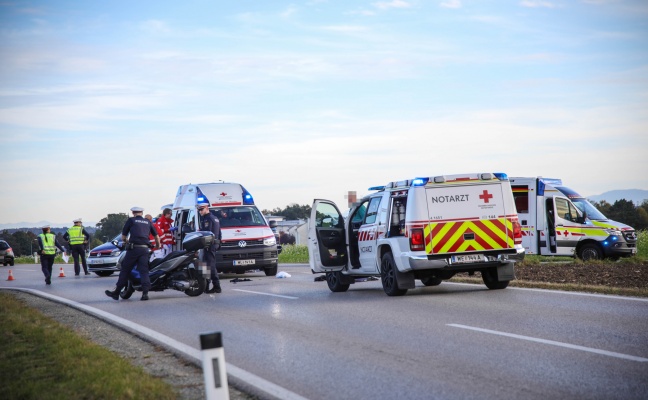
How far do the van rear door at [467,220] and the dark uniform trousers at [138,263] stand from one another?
19.5 feet

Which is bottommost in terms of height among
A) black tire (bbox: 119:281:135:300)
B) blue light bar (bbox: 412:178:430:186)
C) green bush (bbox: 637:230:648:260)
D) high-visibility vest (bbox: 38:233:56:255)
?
green bush (bbox: 637:230:648:260)

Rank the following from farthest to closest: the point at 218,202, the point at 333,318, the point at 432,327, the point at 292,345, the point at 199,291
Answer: the point at 218,202 < the point at 199,291 < the point at 333,318 < the point at 432,327 < the point at 292,345

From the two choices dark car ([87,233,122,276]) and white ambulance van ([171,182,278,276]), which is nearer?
white ambulance van ([171,182,278,276])

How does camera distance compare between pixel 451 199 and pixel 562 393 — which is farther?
pixel 451 199

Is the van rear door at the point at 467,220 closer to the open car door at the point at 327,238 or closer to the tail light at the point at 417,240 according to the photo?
the tail light at the point at 417,240

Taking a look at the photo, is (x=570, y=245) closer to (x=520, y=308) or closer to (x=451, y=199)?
(x=451, y=199)

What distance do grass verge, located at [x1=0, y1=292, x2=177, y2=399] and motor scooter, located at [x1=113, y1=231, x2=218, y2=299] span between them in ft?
18.5

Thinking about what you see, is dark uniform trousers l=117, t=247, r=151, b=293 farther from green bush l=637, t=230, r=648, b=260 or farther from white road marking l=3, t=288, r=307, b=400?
green bush l=637, t=230, r=648, b=260

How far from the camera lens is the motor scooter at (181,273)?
17.8 meters

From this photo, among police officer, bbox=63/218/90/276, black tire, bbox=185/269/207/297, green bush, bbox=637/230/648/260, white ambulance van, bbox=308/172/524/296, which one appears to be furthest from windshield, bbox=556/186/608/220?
police officer, bbox=63/218/90/276

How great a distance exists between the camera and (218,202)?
2502 cm

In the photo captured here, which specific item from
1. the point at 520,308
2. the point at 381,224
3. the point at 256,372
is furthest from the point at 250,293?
the point at 256,372

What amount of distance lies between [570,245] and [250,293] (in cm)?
1188

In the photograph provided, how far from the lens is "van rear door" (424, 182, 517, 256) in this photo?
1527 cm
